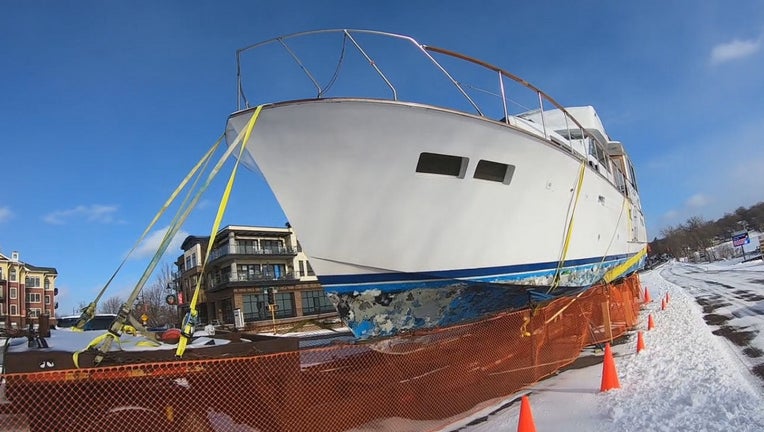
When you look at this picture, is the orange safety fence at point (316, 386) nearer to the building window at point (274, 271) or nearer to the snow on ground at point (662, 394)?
the snow on ground at point (662, 394)

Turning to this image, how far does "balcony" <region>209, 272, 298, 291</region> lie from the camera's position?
38.8m

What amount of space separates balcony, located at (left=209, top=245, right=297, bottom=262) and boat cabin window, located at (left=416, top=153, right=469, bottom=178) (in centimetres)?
3635

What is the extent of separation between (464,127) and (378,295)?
2.41m

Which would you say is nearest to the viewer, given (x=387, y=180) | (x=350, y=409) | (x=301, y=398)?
(x=301, y=398)

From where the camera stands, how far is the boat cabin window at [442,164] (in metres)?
5.87

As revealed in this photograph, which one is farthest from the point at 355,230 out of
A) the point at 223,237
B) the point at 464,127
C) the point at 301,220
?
the point at 223,237

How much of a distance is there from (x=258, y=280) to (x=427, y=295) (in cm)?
3552

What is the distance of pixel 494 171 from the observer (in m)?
6.36

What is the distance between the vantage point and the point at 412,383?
5.91 metres

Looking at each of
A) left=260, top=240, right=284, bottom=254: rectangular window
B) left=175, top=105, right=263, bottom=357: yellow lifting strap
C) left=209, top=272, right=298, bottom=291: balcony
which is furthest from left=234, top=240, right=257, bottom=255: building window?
left=175, top=105, right=263, bottom=357: yellow lifting strap

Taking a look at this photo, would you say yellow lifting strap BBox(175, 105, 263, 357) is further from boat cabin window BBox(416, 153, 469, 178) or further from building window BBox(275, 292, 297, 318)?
building window BBox(275, 292, 297, 318)

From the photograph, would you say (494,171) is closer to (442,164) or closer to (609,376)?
(442,164)

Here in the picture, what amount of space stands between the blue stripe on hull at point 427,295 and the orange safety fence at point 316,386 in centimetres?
36

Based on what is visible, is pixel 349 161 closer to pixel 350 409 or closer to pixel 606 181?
pixel 350 409
